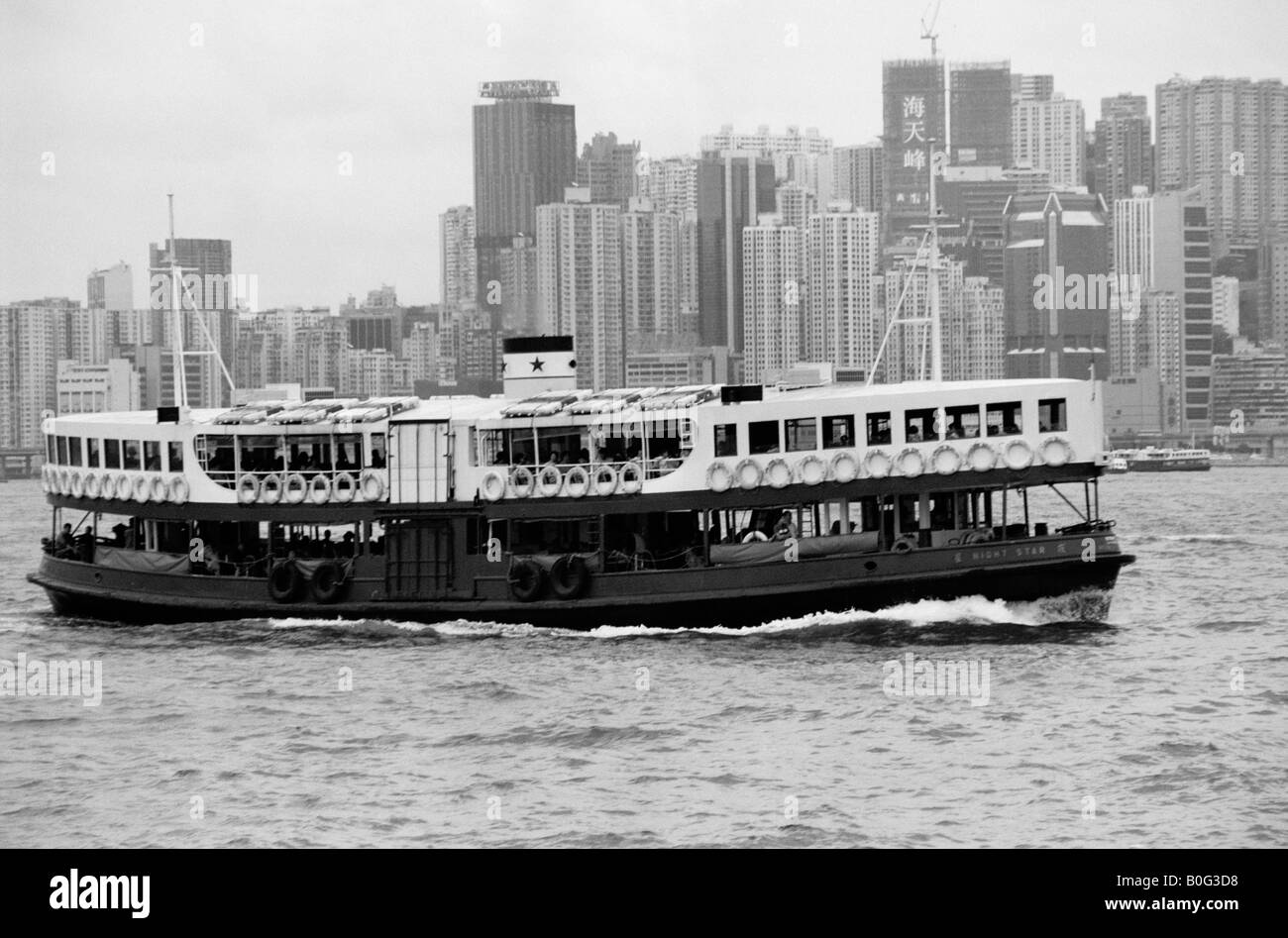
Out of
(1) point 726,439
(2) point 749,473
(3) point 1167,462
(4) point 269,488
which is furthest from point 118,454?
(3) point 1167,462

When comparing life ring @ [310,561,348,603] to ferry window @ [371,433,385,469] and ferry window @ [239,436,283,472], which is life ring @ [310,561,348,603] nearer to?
ferry window @ [371,433,385,469]

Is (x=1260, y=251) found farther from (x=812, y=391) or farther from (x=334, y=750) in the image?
(x=334, y=750)

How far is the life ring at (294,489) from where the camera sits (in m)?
36.1

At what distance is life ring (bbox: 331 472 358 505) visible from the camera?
35719 mm

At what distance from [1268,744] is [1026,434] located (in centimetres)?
891

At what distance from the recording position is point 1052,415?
32844mm

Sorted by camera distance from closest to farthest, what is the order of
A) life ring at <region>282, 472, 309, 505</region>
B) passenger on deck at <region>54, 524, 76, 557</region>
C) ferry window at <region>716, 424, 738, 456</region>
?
ferry window at <region>716, 424, 738, 456</region> → life ring at <region>282, 472, 309, 505</region> → passenger on deck at <region>54, 524, 76, 557</region>

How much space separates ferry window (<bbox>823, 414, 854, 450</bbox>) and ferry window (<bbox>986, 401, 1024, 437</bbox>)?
243 centimetres

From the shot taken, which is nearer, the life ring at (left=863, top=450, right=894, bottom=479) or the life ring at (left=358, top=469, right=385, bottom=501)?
the life ring at (left=863, top=450, right=894, bottom=479)

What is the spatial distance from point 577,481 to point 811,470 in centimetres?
447

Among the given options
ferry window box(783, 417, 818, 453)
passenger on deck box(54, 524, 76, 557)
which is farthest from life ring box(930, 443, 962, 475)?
passenger on deck box(54, 524, 76, 557)

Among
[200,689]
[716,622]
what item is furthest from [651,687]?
[200,689]

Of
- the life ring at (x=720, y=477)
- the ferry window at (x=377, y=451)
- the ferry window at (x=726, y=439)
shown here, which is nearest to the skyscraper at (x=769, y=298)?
the ferry window at (x=377, y=451)
